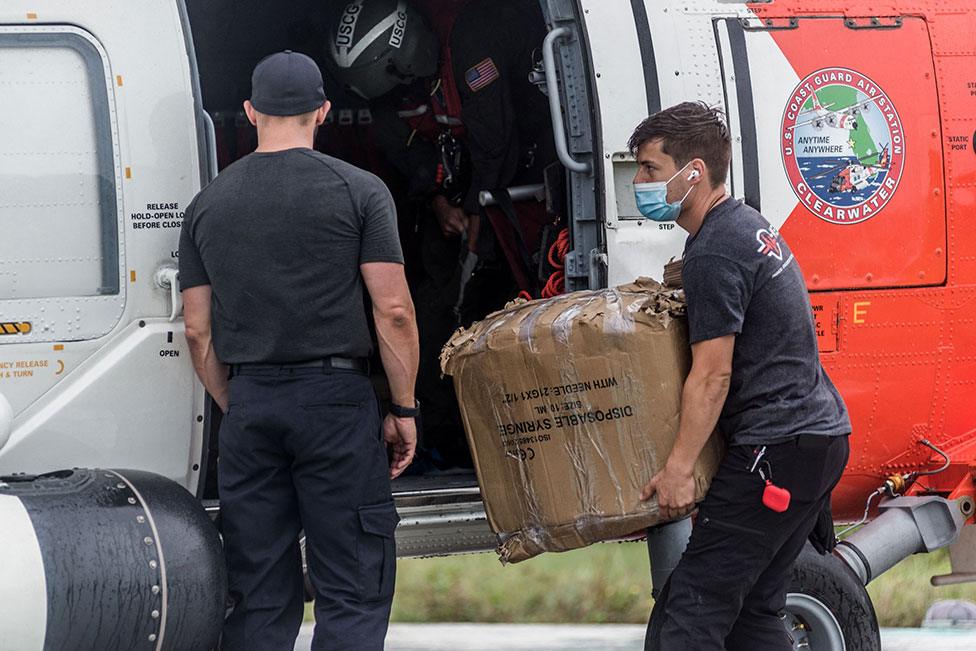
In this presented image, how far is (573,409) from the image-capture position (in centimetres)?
413

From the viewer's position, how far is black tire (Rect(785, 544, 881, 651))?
479cm

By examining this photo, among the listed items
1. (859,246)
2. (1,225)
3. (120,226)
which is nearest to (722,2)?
(859,246)

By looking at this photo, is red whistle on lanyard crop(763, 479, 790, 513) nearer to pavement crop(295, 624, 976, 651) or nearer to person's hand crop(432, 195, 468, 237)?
person's hand crop(432, 195, 468, 237)

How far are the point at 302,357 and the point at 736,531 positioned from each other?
137 cm

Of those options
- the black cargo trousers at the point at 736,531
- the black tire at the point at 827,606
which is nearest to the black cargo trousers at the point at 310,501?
the black cargo trousers at the point at 736,531

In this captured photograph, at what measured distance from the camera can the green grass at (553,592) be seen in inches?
307

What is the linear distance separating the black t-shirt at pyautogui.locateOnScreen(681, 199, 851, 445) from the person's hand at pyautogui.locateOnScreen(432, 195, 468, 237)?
2056mm

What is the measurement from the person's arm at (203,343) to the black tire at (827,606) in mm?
2128

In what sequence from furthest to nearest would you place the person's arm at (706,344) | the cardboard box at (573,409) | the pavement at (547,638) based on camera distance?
the pavement at (547,638) → the cardboard box at (573,409) → the person's arm at (706,344)

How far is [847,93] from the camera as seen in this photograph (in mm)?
5047

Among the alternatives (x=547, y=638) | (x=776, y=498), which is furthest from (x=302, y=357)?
(x=547, y=638)

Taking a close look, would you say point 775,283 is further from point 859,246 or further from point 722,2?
point 722,2

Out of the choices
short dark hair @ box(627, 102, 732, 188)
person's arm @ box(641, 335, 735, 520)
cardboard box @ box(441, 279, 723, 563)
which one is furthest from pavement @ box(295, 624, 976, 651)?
short dark hair @ box(627, 102, 732, 188)

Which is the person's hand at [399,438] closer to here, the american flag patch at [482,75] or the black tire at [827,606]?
the black tire at [827,606]
